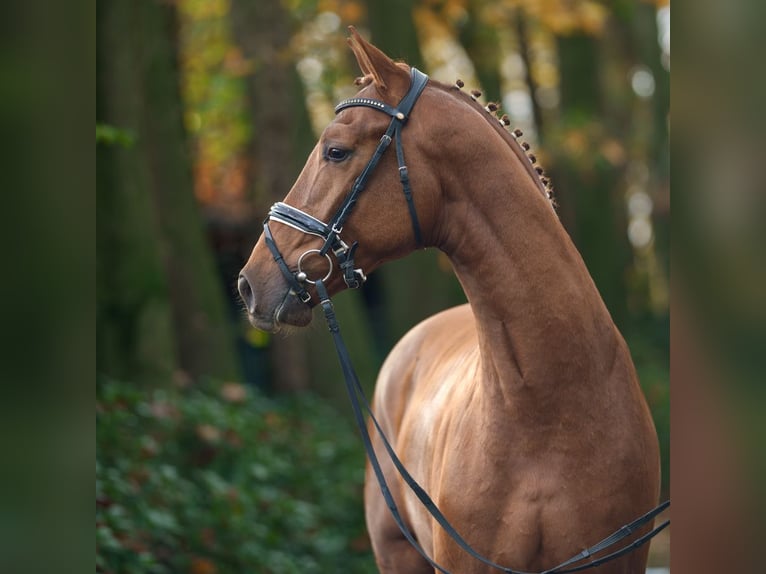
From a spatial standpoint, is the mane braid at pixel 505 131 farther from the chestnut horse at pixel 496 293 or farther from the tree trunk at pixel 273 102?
the tree trunk at pixel 273 102

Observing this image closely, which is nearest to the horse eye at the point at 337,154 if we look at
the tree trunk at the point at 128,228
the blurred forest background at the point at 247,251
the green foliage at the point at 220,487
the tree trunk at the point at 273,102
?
the blurred forest background at the point at 247,251

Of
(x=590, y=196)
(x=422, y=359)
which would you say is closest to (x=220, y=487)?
(x=422, y=359)

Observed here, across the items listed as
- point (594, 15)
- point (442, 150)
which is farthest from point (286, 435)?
point (442, 150)

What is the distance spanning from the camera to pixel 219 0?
16172 mm

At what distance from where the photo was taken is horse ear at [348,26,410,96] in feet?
11.5

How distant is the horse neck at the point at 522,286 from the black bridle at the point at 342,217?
201mm

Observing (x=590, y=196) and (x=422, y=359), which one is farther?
(x=590, y=196)

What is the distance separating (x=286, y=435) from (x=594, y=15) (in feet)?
19.8

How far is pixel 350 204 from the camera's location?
3.50m

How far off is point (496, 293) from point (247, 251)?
34.1 ft

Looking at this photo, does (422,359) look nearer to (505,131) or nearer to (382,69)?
(505,131)
